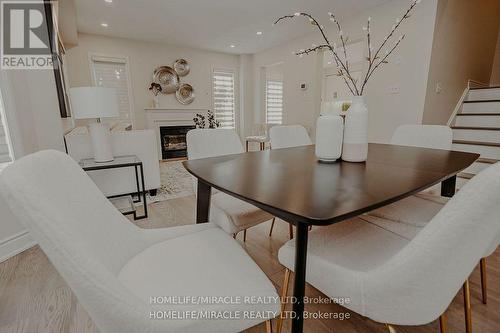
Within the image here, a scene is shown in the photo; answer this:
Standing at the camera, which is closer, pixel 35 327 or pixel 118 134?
pixel 35 327

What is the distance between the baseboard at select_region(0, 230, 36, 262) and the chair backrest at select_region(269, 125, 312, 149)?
2.04m

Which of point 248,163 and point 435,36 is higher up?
point 435,36

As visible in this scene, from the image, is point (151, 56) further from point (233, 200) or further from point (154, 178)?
point (233, 200)

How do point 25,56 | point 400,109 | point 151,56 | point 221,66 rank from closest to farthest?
point 25,56
point 400,109
point 151,56
point 221,66

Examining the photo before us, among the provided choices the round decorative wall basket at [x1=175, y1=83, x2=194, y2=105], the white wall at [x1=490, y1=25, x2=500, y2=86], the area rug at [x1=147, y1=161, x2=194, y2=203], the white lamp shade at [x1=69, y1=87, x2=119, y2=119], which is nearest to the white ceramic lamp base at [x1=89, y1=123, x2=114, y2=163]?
the white lamp shade at [x1=69, y1=87, x2=119, y2=119]

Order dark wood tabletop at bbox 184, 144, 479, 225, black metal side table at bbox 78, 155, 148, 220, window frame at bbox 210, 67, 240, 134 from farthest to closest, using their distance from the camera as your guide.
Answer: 1. window frame at bbox 210, 67, 240, 134
2. black metal side table at bbox 78, 155, 148, 220
3. dark wood tabletop at bbox 184, 144, 479, 225

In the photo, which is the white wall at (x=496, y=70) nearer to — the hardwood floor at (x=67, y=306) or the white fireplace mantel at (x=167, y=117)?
the hardwood floor at (x=67, y=306)

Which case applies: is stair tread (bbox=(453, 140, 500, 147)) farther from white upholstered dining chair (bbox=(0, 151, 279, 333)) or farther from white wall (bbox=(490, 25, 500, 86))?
white upholstered dining chair (bbox=(0, 151, 279, 333))

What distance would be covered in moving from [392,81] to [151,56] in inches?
183

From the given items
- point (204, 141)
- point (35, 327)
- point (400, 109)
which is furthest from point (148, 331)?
point (400, 109)

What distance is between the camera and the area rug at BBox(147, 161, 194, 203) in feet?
10.00

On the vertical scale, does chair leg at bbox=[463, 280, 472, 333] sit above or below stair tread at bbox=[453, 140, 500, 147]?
below

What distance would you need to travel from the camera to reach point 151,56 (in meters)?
5.18

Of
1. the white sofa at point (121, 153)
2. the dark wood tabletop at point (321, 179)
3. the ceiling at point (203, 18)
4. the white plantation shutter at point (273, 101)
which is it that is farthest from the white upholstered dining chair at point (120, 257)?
the white plantation shutter at point (273, 101)
